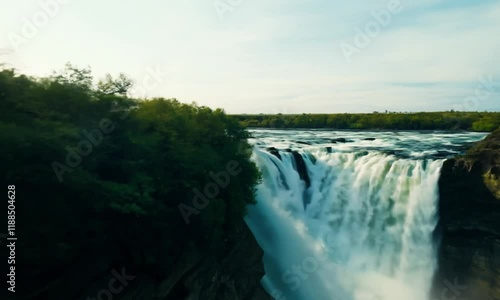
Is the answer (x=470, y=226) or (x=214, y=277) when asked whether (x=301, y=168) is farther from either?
(x=214, y=277)

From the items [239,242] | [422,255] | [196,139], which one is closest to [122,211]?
[196,139]

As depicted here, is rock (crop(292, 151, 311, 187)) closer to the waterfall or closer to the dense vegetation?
the waterfall

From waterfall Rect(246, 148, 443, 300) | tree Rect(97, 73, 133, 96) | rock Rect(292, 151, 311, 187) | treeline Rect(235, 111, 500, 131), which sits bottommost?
waterfall Rect(246, 148, 443, 300)

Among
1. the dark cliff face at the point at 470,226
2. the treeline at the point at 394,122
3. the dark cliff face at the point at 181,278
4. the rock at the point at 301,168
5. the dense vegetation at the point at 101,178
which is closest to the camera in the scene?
the dense vegetation at the point at 101,178

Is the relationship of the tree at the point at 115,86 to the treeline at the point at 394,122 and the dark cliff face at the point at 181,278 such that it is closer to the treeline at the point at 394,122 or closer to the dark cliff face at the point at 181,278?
the dark cliff face at the point at 181,278

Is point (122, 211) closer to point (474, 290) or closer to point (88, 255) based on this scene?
point (88, 255)

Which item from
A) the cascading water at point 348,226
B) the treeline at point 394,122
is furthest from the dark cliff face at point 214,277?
the treeline at point 394,122

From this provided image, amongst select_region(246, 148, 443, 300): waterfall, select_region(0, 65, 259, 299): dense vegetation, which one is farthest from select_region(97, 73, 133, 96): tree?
select_region(246, 148, 443, 300): waterfall
